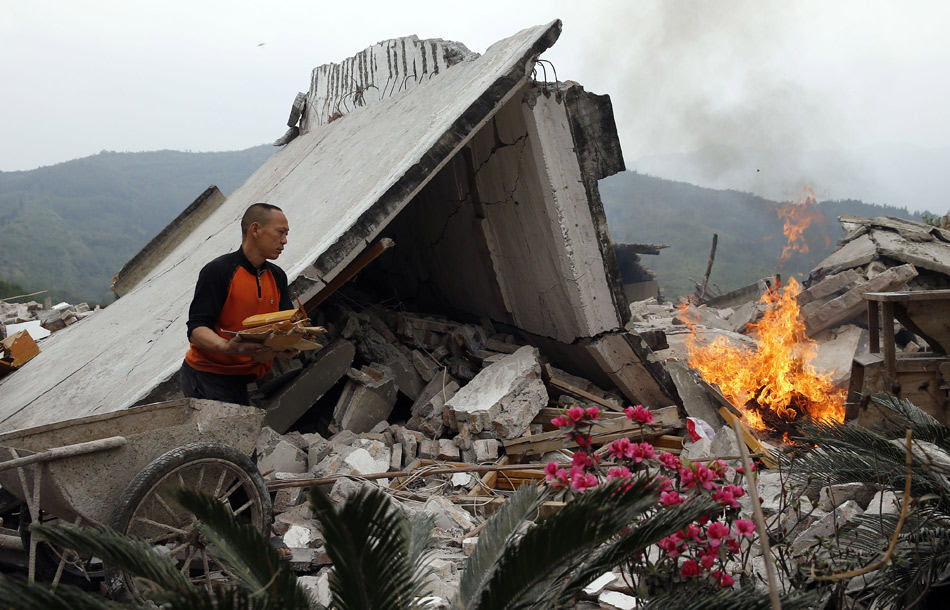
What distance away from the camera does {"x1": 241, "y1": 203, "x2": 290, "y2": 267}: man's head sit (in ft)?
12.5

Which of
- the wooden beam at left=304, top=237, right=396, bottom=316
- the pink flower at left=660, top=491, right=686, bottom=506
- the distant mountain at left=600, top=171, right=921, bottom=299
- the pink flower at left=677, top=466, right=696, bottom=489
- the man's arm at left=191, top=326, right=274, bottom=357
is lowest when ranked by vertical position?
the distant mountain at left=600, top=171, right=921, bottom=299

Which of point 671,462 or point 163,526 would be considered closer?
point 671,462

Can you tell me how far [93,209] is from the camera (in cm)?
5003

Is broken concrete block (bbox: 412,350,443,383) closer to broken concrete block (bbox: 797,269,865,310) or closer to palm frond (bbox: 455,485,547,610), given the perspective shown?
palm frond (bbox: 455,485,547,610)

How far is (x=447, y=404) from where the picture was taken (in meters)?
5.30

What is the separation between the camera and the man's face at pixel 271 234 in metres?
3.81

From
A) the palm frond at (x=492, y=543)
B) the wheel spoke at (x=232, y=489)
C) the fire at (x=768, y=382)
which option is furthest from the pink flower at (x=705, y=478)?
the fire at (x=768, y=382)

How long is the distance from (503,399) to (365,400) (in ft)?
3.88

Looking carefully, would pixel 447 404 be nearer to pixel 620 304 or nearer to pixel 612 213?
pixel 620 304

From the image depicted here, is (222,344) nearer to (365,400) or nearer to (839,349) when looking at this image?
(365,400)

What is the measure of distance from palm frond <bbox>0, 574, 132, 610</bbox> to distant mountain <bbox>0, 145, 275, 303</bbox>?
25.0 m

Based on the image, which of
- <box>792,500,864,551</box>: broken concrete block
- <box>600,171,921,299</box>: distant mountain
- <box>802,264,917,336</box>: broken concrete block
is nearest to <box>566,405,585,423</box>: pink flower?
<box>792,500,864,551</box>: broken concrete block

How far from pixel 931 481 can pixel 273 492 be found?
3.49 meters

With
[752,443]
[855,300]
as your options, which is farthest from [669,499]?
[855,300]
